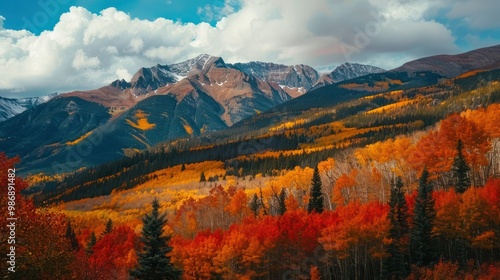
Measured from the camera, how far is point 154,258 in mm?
35625

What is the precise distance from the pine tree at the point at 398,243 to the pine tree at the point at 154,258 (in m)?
39.5

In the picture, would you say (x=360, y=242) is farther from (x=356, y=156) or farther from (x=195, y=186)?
(x=195, y=186)

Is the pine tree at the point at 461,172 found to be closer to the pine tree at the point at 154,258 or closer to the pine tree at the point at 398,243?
the pine tree at the point at 398,243

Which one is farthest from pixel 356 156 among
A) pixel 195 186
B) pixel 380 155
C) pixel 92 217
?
pixel 92 217

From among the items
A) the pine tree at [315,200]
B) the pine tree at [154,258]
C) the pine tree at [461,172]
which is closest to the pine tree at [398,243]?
the pine tree at [461,172]

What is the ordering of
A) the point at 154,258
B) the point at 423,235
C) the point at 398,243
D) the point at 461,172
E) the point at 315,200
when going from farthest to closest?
the point at 315,200 → the point at 461,172 → the point at 398,243 → the point at 423,235 → the point at 154,258

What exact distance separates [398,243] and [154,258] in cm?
4274

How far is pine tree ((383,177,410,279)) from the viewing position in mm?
62250

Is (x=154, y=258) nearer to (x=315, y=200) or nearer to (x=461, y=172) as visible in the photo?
(x=315, y=200)

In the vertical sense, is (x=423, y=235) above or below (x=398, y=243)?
above

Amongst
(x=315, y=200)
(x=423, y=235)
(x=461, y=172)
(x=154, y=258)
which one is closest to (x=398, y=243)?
(x=423, y=235)

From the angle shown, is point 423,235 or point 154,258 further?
point 423,235

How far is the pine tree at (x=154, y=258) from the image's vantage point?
3569 centimetres

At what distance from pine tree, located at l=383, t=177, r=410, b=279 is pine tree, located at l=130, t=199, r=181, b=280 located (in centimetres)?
3947
